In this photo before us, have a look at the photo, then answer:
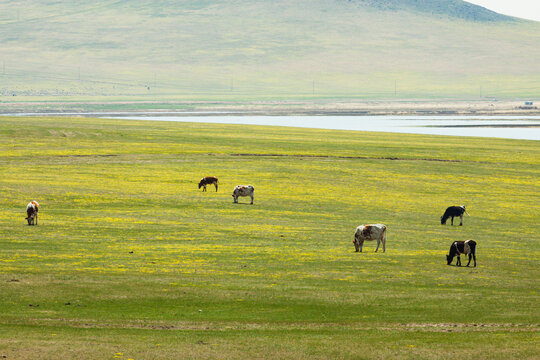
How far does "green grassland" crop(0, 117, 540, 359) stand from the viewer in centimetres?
2295

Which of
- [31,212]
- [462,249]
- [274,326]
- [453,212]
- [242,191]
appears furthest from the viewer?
[242,191]

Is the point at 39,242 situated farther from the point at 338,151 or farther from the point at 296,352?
the point at 338,151

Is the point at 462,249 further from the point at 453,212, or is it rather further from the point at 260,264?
the point at 453,212

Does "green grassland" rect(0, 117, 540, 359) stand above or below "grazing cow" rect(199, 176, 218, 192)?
below

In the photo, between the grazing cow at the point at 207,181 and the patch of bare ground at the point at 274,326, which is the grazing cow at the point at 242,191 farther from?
the patch of bare ground at the point at 274,326

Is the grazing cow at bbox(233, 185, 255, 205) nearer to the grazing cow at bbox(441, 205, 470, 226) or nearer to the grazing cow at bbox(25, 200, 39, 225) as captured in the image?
the grazing cow at bbox(441, 205, 470, 226)

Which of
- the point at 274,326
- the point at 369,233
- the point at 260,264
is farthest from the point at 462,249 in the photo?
the point at 274,326

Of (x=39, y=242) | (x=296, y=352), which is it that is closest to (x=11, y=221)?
(x=39, y=242)

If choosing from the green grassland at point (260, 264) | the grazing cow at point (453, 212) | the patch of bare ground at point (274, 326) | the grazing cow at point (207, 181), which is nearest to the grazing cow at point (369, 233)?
the green grassland at point (260, 264)

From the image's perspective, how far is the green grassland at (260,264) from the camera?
75.3 ft

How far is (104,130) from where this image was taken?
112250mm

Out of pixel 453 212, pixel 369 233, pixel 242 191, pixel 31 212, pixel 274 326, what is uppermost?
pixel 242 191

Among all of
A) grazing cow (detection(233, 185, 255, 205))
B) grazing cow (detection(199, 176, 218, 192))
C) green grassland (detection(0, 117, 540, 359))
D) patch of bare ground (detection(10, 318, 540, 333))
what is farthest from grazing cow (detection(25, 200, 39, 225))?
grazing cow (detection(199, 176, 218, 192))

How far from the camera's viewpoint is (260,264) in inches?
1350
